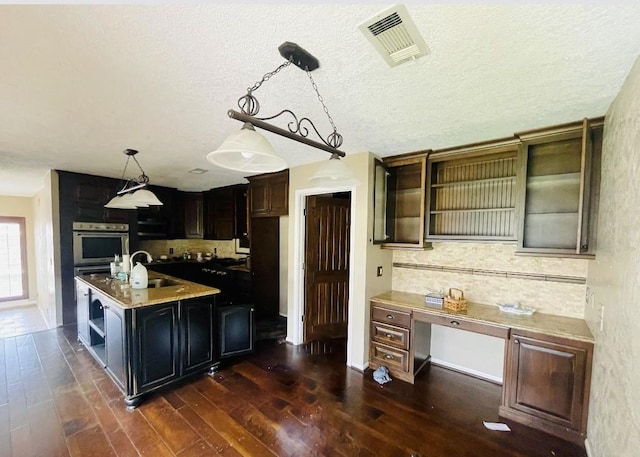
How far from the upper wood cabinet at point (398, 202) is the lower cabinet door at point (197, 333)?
6.51ft

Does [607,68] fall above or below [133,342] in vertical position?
above

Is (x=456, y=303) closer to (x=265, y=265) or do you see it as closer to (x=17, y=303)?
(x=265, y=265)

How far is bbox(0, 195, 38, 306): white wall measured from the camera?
606 centimetres

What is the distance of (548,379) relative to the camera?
85.5 inches

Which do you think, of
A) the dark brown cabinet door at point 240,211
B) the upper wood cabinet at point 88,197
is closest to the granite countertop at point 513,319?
the dark brown cabinet door at point 240,211

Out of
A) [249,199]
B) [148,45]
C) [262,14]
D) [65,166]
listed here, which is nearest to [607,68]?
[262,14]

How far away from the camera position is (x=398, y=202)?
11.0 ft

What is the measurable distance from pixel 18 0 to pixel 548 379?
337cm

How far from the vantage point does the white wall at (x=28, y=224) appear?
606cm

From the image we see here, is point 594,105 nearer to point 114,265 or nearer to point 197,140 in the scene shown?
point 197,140

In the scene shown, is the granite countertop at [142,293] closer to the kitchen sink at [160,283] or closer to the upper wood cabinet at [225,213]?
the kitchen sink at [160,283]

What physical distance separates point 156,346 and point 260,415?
1.14 m

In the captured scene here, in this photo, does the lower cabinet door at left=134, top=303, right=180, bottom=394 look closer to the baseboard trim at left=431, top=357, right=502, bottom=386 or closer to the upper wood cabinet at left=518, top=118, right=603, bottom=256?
the baseboard trim at left=431, top=357, right=502, bottom=386

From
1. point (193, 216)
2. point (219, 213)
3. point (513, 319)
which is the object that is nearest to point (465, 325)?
point (513, 319)
